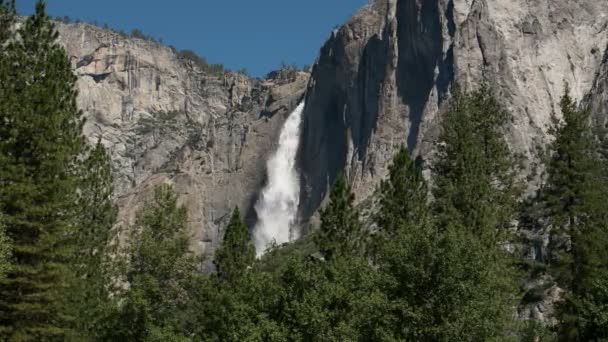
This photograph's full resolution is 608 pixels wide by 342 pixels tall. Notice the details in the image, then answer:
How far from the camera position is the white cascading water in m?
168

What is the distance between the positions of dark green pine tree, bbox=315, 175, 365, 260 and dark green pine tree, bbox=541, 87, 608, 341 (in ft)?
35.6

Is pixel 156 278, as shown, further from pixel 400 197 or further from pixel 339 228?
pixel 400 197

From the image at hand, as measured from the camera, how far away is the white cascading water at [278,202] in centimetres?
16812

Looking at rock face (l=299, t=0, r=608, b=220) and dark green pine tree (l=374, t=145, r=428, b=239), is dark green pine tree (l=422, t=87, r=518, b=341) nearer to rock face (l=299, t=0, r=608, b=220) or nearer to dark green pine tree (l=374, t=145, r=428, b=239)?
dark green pine tree (l=374, t=145, r=428, b=239)

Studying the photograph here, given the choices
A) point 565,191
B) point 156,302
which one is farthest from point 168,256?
point 565,191

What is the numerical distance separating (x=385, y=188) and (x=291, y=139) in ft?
437

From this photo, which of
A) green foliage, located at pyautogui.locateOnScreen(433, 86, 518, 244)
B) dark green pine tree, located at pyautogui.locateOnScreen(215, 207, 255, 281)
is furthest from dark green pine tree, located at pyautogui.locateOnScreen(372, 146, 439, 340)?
dark green pine tree, located at pyautogui.locateOnScreen(215, 207, 255, 281)

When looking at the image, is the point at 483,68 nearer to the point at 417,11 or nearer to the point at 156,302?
the point at 417,11

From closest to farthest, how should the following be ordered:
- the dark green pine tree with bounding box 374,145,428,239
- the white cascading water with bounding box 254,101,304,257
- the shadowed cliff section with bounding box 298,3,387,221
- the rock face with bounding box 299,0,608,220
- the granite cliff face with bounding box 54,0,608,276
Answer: the dark green pine tree with bounding box 374,145,428,239 < the rock face with bounding box 299,0,608,220 < the granite cliff face with bounding box 54,0,608,276 < the shadowed cliff section with bounding box 298,3,387,221 < the white cascading water with bounding box 254,101,304,257

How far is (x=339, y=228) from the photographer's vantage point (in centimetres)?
4522

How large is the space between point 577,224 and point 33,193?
2364cm

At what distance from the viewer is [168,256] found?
39750 millimetres

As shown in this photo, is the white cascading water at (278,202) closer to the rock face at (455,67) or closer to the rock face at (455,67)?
the rock face at (455,67)

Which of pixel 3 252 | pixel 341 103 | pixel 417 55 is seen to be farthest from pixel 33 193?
pixel 341 103
